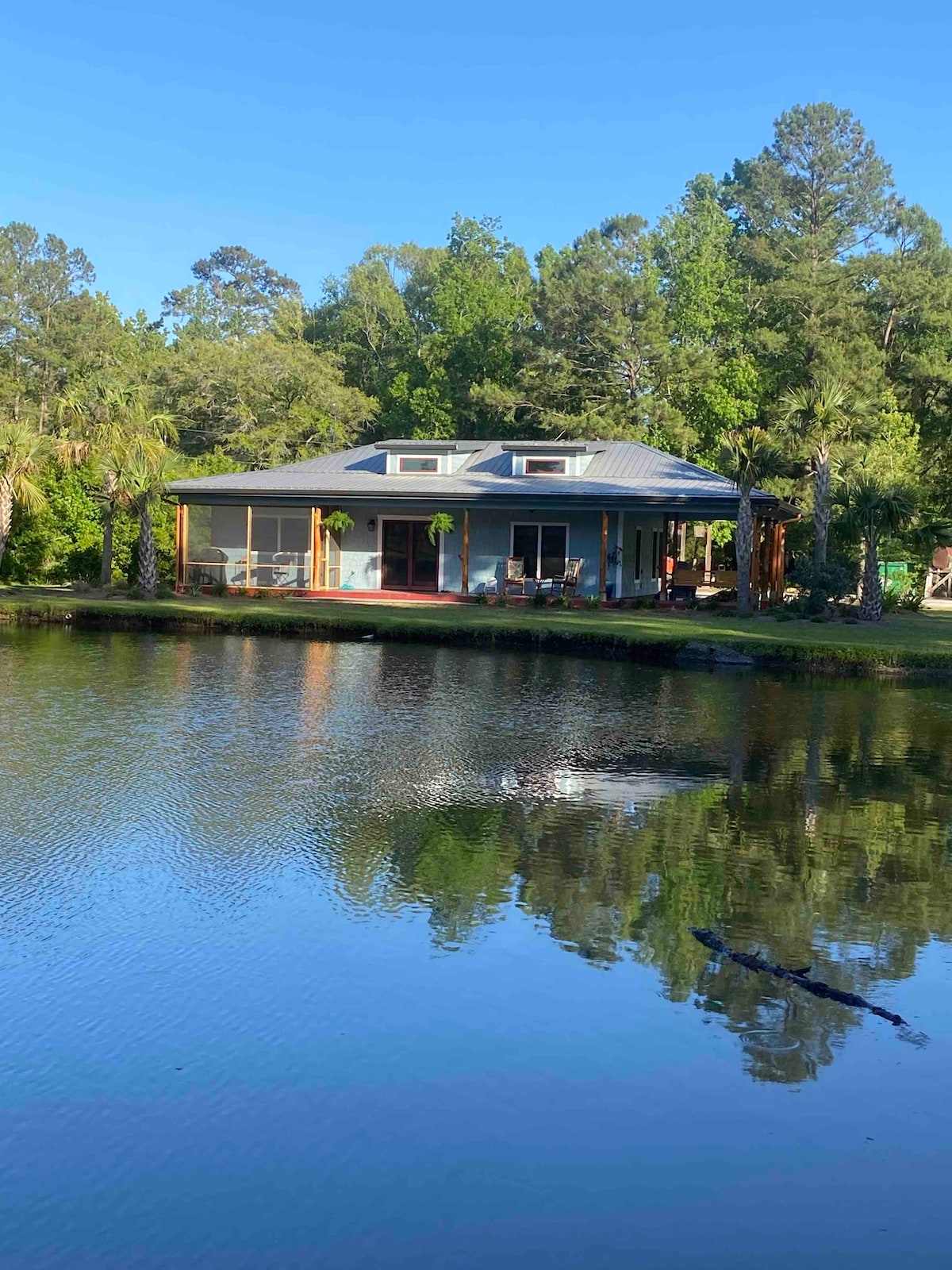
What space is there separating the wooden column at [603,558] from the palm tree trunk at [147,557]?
999cm

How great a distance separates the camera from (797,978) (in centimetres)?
681

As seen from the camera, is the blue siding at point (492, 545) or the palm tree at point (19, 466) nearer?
the palm tree at point (19, 466)

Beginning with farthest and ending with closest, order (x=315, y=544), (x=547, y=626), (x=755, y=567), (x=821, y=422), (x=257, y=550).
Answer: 1. (x=257, y=550)
2. (x=315, y=544)
3. (x=755, y=567)
4. (x=821, y=422)
5. (x=547, y=626)

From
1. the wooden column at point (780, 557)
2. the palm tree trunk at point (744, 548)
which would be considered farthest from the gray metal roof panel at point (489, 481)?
the wooden column at point (780, 557)

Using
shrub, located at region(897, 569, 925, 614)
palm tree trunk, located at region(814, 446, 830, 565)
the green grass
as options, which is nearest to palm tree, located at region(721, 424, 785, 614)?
the green grass

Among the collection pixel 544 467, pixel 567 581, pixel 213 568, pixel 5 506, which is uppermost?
pixel 544 467

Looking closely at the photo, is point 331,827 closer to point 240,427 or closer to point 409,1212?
point 409,1212

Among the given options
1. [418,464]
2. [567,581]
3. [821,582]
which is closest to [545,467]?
[418,464]

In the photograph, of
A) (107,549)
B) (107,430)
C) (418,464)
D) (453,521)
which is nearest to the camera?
(107,430)

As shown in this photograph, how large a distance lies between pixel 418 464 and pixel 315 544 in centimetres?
366

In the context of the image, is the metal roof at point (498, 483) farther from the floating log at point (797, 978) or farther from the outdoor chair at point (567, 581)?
the floating log at point (797, 978)

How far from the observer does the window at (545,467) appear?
105ft

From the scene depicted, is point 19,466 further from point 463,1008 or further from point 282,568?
point 463,1008

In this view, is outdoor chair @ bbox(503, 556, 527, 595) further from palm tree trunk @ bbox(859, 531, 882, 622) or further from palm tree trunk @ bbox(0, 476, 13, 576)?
palm tree trunk @ bbox(0, 476, 13, 576)
